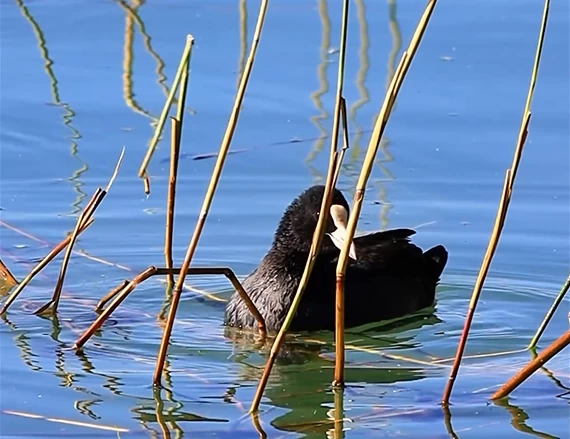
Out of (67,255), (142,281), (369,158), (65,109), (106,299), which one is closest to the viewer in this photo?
(369,158)

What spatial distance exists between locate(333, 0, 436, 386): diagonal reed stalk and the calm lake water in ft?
0.77

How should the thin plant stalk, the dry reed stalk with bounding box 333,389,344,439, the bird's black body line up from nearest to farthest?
the thin plant stalk → the dry reed stalk with bounding box 333,389,344,439 → the bird's black body

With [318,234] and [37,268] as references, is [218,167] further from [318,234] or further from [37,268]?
[37,268]

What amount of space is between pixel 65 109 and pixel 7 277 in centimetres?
230

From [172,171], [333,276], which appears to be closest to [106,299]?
[172,171]

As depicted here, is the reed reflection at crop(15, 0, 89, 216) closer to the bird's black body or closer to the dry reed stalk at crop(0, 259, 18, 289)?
the dry reed stalk at crop(0, 259, 18, 289)

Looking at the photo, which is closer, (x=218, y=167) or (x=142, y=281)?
(x=218, y=167)

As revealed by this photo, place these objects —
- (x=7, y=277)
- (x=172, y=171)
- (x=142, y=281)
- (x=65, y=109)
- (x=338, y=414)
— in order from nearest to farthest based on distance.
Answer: (x=338, y=414), (x=172, y=171), (x=142, y=281), (x=7, y=277), (x=65, y=109)

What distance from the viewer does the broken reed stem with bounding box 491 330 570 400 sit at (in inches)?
163

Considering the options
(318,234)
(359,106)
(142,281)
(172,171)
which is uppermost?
(359,106)

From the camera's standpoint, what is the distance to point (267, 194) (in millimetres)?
7121

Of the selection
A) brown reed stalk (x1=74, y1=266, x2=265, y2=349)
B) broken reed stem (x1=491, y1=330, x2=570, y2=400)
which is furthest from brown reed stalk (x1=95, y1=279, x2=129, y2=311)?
broken reed stem (x1=491, y1=330, x2=570, y2=400)

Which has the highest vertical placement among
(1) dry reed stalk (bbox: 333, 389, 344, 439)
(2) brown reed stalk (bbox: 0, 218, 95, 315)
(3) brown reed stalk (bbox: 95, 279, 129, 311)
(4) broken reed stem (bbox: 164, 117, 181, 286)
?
(4) broken reed stem (bbox: 164, 117, 181, 286)

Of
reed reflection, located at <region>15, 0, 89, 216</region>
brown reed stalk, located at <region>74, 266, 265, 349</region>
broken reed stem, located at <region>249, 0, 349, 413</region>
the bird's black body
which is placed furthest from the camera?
reed reflection, located at <region>15, 0, 89, 216</region>
